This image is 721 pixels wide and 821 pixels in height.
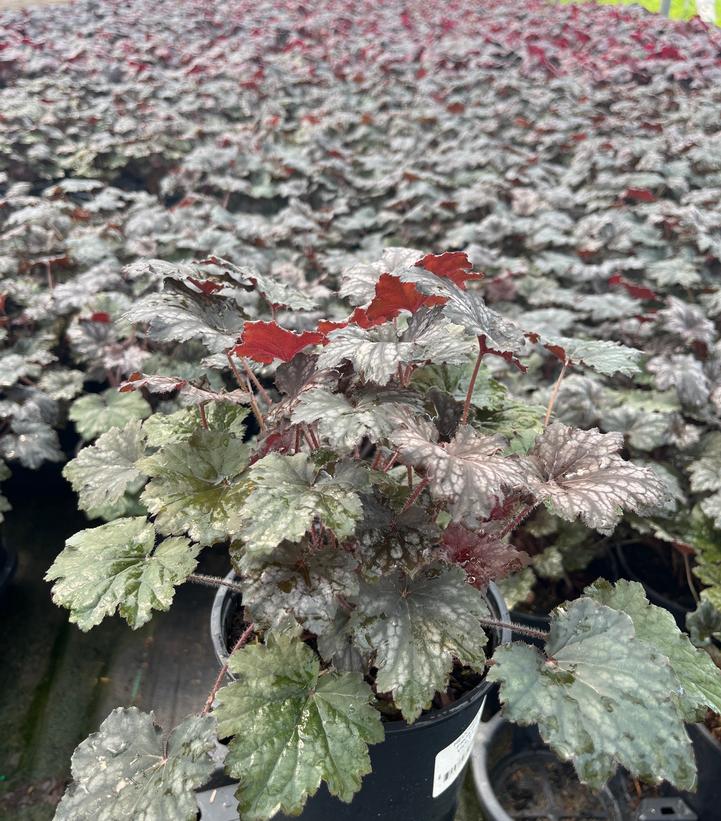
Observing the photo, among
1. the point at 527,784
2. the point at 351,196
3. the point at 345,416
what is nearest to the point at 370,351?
the point at 345,416

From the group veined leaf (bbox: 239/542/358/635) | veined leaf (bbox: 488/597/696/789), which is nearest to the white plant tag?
veined leaf (bbox: 488/597/696/789)

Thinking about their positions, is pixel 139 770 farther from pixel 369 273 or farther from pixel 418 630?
pixel 369 273

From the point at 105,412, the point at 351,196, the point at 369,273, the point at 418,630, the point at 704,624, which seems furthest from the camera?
the point at 351,196

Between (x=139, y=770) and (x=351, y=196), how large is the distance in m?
3.55

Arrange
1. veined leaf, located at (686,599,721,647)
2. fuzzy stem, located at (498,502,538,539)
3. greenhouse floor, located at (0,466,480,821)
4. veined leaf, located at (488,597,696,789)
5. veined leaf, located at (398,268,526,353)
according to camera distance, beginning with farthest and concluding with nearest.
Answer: greenhouse floor, located at (0,466,480,821), veined leaf, located at (686,599,721,647), fuzzy stem, located at (498,502,538,539), veined leaf, located at (398,268,526,353), veined leaf, located at (488,597,696,789)

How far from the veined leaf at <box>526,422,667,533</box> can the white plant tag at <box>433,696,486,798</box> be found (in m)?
0.53

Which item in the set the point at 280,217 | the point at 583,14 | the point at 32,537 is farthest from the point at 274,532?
the point at 583,14

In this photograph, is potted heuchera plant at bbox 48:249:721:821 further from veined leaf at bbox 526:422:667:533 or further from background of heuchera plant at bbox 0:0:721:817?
background of heuchera plant at bbox 0:0:721:817

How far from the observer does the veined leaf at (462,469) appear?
82 centimetres

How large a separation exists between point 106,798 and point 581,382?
166 centimetres

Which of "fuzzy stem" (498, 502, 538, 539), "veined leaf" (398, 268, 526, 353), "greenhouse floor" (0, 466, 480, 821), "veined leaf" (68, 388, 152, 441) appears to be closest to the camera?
"veined leaf" (398, 268, 526, 353)

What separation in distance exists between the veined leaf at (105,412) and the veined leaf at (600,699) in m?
1.62

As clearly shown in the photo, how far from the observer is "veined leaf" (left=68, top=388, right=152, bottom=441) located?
6.95 feet

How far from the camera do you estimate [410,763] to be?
3.77ft
